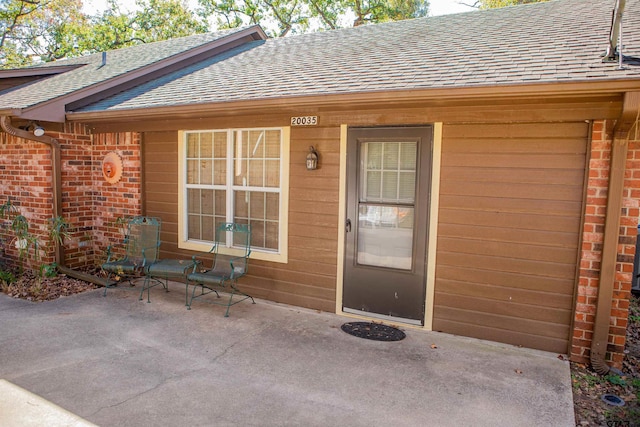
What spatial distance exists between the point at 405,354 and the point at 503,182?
1741 millimetres

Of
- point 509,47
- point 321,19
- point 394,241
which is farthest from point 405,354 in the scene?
point 321,19

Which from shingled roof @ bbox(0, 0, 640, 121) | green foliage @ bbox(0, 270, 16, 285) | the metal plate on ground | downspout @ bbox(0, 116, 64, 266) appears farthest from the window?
green foliage @ bbox(0, 270, 16, 285)

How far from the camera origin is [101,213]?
625 centimetres

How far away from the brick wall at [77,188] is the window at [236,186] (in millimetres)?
877

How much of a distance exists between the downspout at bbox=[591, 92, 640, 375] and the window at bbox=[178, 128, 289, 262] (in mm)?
3035

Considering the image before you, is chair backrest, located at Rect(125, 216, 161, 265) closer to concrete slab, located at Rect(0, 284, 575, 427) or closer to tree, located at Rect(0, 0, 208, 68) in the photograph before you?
concrete slab, located at Rect(0, 284, 575, 427)

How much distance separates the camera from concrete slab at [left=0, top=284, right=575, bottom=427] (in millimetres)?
2744

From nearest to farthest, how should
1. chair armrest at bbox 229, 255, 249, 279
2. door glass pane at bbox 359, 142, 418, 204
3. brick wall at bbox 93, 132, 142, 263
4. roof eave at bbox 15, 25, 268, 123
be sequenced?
door glass pane at bbox 359, 142, 418, 204, chair armrest at bbox 229, 255, 249, 279, roof eave at bbox 15, 25, 268, 123, brick wall at bbox 93, 132, 142, 263

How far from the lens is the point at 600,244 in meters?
3.48

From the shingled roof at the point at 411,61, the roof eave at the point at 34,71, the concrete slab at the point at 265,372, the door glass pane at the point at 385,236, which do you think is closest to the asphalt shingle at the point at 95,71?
the shingled roof at the point at 411,61

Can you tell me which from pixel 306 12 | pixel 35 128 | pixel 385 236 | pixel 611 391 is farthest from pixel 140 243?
pixel 306 12

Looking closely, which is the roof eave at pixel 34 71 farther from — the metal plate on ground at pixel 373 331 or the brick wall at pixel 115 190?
the metal plate on ground at pixel 373 331

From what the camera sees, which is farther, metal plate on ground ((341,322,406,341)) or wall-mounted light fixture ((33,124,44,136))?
wall-mounted light fixture ((33,124,44,136))

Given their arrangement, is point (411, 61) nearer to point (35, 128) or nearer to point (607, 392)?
point (607, 392)
